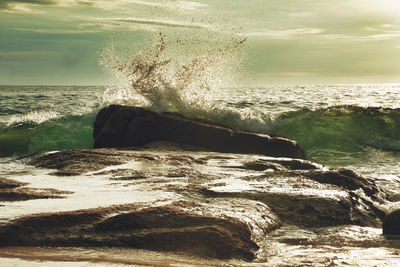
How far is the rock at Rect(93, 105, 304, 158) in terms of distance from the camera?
8.82 metres

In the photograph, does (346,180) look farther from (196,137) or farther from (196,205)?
(196,137)

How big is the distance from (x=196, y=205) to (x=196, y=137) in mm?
5212

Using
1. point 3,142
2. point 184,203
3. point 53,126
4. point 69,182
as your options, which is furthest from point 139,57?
point 184,203

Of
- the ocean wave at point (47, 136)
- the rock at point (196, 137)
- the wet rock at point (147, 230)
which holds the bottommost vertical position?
the ocean wave at point (47, 136)

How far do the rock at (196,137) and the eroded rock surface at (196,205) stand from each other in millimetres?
2023

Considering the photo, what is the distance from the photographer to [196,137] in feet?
29.0

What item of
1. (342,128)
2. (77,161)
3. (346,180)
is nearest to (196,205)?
(346,180)

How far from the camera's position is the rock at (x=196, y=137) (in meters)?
8.82

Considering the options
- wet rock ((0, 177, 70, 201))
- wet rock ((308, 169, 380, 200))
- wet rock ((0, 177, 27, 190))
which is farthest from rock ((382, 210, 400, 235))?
wet rock ((0, 177, 27, 190))

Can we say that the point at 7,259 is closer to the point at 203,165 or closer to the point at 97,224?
the point at 97,224

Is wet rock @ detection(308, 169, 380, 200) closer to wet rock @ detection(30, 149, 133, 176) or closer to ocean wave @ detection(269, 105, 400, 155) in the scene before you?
wet rock @ detection(30, 149, 133, 176)

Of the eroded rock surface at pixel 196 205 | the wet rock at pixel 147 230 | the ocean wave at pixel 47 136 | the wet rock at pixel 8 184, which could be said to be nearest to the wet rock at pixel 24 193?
the wet rock at pixel 8 184

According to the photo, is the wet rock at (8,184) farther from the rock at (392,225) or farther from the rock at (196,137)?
the rock at (196,137)

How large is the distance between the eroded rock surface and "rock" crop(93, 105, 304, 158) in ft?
6.64
